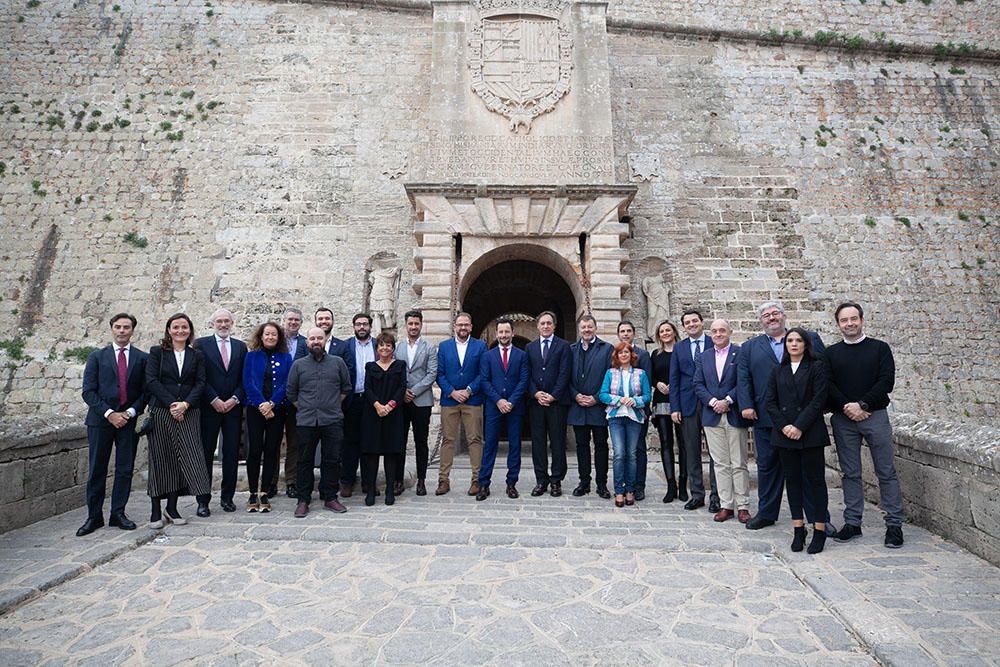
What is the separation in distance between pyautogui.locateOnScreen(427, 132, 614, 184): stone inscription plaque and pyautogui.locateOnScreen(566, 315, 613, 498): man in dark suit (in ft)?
15.1

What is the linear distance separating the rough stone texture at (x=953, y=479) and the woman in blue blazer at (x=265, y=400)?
18.9 feet

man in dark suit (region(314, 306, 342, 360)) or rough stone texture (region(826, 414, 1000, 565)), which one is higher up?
man in dark suit (region(314, 306, 342, 360))

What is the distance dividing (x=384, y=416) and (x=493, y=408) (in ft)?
3.98

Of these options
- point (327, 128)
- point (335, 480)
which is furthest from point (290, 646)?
point (327, 128)

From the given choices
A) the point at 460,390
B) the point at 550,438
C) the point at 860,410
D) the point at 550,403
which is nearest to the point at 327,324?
the point at 460,390

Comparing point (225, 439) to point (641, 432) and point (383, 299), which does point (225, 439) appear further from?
point (383, 299)

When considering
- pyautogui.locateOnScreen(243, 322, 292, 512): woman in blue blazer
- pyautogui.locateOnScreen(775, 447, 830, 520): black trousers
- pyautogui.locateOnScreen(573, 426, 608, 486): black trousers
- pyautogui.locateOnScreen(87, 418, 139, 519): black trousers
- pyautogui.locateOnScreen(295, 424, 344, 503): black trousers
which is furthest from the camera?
pyautogui.locateOnScreen(573, 426, 608, 486): black trousers

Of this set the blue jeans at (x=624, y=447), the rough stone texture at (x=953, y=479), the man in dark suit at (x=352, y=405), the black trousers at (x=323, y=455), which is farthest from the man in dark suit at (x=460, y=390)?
the rough stone texture at (x=953, y=479)

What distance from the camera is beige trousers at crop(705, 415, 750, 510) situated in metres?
4.82

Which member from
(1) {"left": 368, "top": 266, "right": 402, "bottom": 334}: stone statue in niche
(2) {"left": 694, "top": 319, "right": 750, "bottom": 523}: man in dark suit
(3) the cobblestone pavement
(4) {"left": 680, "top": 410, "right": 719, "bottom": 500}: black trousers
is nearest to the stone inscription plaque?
(1) {"left": 368, "top": 266, "right": 402, "bottom": 334}: stone statue in niche

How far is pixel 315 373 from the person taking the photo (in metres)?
5.14

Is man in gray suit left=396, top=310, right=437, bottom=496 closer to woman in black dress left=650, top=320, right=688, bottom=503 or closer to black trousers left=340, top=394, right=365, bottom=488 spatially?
black trousers left=340, top=394, right=365, bottom=488

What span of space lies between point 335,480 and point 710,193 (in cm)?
935

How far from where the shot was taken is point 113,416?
444 cm
